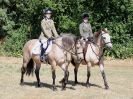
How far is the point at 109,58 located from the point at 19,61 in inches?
221

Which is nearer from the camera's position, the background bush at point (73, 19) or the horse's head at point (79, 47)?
the horse's head at point (79, 47)

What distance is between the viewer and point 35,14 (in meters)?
27.8

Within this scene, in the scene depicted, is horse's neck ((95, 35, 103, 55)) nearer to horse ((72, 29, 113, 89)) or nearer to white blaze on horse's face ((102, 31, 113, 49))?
horse ((72, 29, 113, 89))

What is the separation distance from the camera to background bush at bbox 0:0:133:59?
26.6 metres

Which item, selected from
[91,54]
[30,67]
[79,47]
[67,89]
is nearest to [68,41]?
[79,47]

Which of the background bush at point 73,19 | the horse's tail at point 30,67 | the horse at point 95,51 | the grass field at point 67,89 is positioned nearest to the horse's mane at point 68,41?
the horse at point 95,51

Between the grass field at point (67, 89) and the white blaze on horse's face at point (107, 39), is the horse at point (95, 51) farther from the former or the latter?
the grass field at point (67, 89)

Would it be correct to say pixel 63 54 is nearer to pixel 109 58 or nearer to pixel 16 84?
pixel 16 84

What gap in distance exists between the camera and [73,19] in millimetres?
26891

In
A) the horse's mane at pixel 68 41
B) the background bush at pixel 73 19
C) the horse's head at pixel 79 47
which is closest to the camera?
the horse's mane at pixel 68 41

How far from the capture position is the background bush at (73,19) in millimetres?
26609

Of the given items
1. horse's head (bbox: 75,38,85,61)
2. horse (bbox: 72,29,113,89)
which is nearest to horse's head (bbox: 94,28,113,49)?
horse (bbox: 72,29,113,89)

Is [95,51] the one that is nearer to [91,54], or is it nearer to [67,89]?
[91,54]

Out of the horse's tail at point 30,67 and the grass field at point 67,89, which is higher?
the horse's tail at point 30,67
